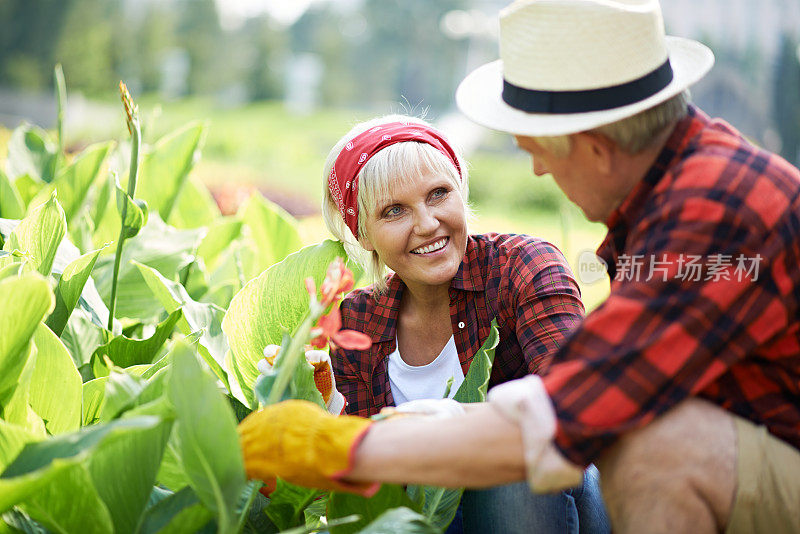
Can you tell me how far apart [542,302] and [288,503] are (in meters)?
0.65

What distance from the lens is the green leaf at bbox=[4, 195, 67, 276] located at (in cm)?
171

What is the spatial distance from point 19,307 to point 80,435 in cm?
21

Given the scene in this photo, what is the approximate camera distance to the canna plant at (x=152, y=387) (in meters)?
1.19

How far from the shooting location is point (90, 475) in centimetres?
125

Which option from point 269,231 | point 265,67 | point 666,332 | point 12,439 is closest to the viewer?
point 666,332

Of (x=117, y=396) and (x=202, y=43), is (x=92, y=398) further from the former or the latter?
(x=202, y=43)

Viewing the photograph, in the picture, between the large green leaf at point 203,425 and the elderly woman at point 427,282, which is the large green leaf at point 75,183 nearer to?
the elderly woman at point 427,282

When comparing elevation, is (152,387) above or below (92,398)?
above

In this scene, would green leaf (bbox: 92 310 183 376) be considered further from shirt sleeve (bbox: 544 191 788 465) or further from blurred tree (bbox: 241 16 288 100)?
blurred tree (bbox: 241 16 288 100)

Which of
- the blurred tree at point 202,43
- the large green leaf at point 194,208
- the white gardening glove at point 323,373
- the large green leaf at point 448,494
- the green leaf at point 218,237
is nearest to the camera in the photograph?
the large green leaf at point 448,494

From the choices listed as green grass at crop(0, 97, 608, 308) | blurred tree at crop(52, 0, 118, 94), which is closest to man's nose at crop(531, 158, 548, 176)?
green grass at crop(0, 97, 608, 308)

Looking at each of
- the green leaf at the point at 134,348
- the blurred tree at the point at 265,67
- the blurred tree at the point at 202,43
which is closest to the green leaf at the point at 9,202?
the green leaf at the point at 134,348

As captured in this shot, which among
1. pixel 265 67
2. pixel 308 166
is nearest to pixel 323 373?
pixel 308 166

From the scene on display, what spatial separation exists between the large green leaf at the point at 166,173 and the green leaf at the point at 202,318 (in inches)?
30.9
